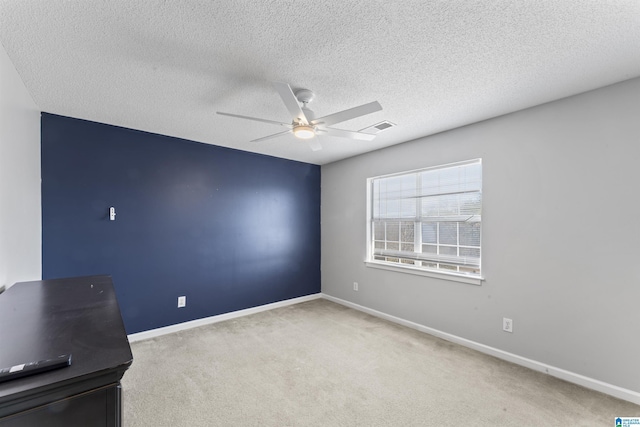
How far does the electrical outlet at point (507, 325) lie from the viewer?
2.75m

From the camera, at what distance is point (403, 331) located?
3.48 metres

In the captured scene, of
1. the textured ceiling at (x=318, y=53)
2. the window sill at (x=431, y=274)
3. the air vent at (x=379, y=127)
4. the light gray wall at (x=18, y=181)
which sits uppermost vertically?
the textured ceiling at (x=318, y=53)

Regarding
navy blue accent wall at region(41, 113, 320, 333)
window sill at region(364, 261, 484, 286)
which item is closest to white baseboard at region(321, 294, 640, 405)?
window sill at region(364, 261, 484, 286)

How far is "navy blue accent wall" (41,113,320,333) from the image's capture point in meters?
2.90

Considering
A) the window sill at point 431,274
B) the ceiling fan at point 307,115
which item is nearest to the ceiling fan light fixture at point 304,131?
the ceiling fan at point 307,115

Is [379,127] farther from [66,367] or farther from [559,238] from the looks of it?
[66,367]

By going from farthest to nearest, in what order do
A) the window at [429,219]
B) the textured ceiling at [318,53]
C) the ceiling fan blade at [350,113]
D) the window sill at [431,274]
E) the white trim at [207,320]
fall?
the white trim at [207,320] < the window at [429,219] < the window sill at [431,274] < the ceiling fan blade at [350,113] < the textured ceiling at [318,53]

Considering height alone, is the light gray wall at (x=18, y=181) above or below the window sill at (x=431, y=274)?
above

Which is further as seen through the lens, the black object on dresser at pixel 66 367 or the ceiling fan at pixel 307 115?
the ceiling fan at pixel 307 115

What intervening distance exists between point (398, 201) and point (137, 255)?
3412mm

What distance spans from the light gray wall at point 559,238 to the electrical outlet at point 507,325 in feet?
0.14

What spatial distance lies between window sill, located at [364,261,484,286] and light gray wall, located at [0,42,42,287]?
145 inches

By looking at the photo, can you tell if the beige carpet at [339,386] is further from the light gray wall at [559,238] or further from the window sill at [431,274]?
the window sill at [431,274]

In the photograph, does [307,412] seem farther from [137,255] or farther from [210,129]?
[210,129]
